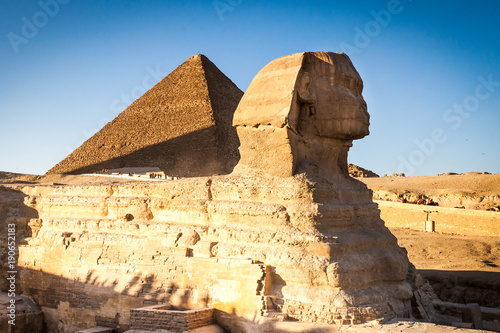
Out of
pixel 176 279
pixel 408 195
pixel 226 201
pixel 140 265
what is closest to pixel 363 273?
pixel 226 201

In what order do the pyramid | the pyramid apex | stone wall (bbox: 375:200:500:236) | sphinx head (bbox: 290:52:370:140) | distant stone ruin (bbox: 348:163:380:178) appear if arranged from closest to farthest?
sphinx head (bbox: 290:52:370:140) < stone wall (bbox: 375:200:500:236) < distant stone ruin (bbox: 348:163:380:178) < the pyramid < the pyramid apex

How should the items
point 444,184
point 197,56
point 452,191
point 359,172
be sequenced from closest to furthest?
1. point 452,191
2. point 444,184
3. point 359,172
4. point 197,56

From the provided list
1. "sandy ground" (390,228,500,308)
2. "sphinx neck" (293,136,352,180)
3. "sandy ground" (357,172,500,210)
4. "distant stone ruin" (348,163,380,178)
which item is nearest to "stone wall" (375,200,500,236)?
"sandy ground" (390,228,500,308)

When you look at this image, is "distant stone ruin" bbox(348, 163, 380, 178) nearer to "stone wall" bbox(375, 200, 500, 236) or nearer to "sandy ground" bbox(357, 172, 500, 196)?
"sandy ground" bbox(357, 172, 500, 196)

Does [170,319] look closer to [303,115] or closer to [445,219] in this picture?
[303,115]

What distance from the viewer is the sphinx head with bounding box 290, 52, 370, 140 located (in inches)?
261

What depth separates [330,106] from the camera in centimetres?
664

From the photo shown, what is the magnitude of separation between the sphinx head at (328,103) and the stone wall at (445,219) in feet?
37.0

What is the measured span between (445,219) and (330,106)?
12.4 m

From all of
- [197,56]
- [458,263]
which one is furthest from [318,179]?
[197,56]

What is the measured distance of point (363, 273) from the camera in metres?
5.91

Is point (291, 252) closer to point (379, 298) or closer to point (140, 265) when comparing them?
point (379, 298)

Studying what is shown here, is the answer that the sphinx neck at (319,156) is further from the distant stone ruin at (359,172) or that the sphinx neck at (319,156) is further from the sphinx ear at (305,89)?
the distant stone ruin at (359,172)

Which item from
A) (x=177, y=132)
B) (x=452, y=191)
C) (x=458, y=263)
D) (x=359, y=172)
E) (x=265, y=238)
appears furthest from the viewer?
(x=177, y=132)
